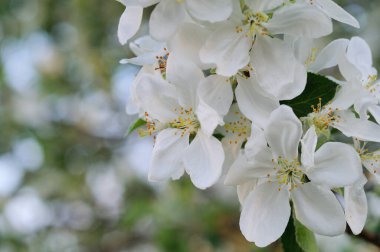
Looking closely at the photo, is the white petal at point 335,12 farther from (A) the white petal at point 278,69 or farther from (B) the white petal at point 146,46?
(B) the white petal at point 146,46

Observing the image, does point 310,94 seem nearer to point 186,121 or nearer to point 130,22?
point 186,121

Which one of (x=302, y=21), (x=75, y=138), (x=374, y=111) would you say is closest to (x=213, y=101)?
(x=302, y=21)

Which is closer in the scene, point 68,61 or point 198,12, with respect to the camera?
point 198,12

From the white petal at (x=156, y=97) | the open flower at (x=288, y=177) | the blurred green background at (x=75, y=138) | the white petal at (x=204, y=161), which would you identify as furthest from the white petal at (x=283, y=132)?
the blurred green background at (x=75, y=138)

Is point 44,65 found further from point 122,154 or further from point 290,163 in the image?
point 290,163

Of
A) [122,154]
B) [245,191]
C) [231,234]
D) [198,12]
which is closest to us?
[198,12]

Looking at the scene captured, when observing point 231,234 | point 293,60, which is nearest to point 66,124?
point 231,234
